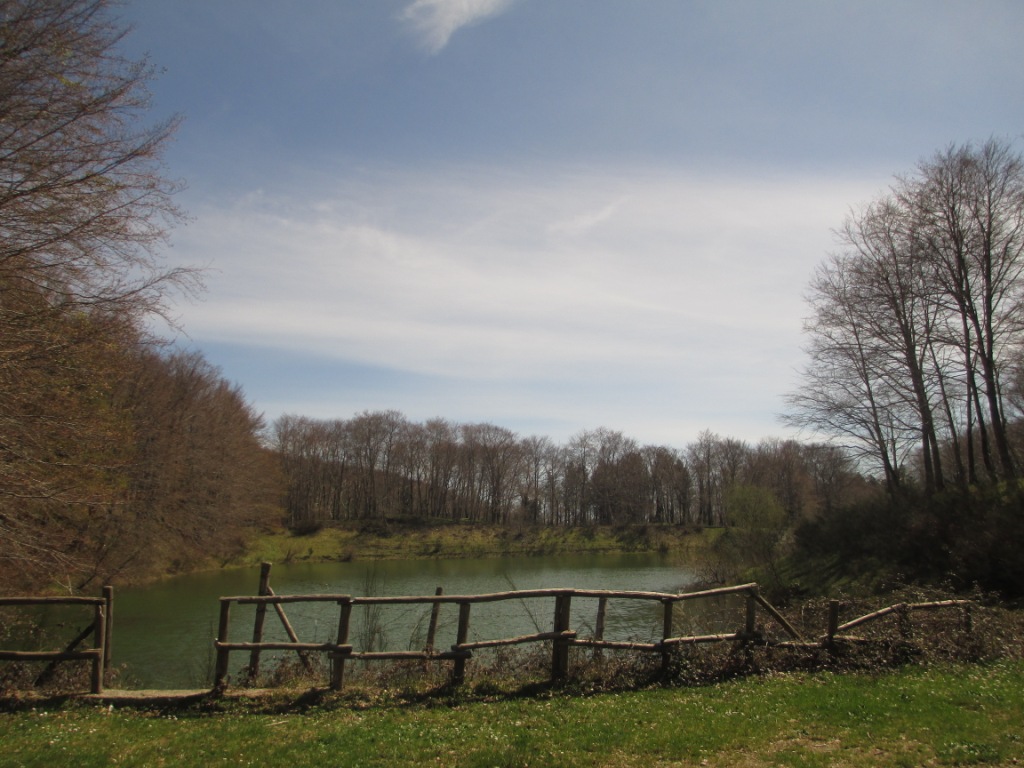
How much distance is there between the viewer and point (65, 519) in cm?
2239

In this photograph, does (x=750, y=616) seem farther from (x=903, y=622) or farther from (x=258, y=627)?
(x=258, y=627)

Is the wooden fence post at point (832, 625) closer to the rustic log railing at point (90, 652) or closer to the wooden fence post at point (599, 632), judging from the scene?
the wooden fence post at point (599, 632)

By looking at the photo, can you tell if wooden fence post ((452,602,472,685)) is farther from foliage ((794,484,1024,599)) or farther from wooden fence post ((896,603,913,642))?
foliage ((794,484,1024,599))

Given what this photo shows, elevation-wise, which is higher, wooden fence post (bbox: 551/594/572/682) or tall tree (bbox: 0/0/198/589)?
tall tree (bbox: 0/0/198/589)

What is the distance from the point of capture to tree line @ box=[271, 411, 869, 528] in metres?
86.2

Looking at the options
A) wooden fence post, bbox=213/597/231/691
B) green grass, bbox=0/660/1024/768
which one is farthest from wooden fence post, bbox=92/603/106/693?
wooden fence post, bbox=213/597/231/691

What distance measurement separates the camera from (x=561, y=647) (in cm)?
1022

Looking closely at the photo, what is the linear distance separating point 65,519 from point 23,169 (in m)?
17.8

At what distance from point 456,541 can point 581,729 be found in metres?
60.8

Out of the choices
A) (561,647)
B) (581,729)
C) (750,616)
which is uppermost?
(750,616)

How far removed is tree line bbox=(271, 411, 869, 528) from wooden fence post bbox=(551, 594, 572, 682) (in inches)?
2957

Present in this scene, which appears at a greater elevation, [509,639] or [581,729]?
[509,639]

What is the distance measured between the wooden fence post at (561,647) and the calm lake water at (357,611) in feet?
5.74

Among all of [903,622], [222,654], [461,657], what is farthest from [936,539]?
[222,654]
